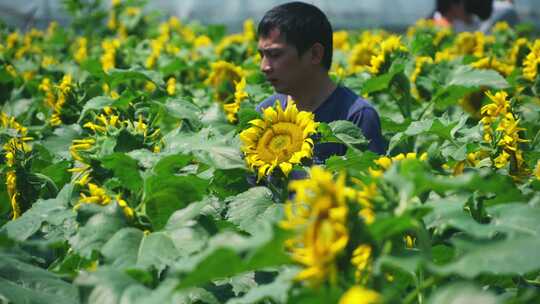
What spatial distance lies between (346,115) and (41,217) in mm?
1259

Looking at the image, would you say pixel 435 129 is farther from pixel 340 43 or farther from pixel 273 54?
pixel 340 43

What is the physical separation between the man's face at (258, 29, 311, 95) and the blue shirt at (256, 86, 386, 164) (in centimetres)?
6

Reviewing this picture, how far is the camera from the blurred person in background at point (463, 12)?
22.3 ft

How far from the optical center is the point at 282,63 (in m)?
2.97

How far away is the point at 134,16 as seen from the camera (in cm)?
659

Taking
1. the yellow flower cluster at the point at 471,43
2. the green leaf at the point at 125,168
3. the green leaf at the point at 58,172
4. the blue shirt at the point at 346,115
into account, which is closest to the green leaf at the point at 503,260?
the green leaf at the point at 125,168

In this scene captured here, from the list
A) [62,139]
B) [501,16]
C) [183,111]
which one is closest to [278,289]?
[183,111]

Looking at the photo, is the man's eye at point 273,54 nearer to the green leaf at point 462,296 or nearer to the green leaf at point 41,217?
the green leaf at point 41,217

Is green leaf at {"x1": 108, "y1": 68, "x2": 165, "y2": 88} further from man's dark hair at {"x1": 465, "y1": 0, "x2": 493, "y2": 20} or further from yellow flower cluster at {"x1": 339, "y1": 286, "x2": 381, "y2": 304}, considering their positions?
man's dark hair at {"x1": 465, "y1": 0, "x2": 493, "y2": 20}

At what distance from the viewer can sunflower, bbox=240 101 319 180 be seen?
2061mm

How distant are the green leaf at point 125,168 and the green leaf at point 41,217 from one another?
4.7 inches

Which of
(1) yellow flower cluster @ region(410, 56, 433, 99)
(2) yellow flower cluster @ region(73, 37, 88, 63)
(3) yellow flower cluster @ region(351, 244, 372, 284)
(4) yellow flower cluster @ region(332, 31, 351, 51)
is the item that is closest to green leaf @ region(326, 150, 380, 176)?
(3) yellow flower cluster @ region(351, 244, 372, 284)

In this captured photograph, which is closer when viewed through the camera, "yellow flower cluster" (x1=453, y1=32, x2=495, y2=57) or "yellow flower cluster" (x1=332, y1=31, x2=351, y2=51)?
"yellow flower cluster" (x1=453, y1=32, x2=495, y2=57)

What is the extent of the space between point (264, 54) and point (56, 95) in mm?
852
